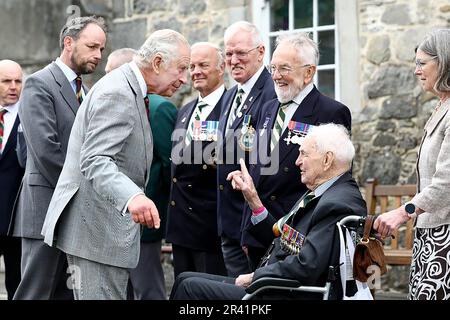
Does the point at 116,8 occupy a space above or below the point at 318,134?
above

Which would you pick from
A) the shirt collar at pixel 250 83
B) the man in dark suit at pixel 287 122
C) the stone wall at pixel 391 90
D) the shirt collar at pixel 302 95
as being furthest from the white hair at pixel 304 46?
the stone wall at pixel 391 90

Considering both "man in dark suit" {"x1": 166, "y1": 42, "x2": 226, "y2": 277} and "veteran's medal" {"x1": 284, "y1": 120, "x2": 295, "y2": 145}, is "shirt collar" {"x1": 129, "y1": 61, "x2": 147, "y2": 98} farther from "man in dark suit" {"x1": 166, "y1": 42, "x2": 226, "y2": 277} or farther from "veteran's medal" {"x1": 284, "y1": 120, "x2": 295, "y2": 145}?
"man in dark suit" {"x1": 166, "y1": 42, "x2": 226, "y2": 277}

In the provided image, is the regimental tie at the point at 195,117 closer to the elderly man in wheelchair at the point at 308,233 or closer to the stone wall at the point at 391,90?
the elderly man in wheelchair at the point at 308,233

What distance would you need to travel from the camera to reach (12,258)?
7.13 m

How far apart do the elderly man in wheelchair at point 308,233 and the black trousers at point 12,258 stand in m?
2.00

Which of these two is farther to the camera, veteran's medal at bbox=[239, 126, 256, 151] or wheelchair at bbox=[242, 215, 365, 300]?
veteran's medal at bbox=[239, 126, 256, 151]

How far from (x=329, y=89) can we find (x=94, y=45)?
139 inches

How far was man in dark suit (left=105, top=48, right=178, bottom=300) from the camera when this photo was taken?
7340 millimetres

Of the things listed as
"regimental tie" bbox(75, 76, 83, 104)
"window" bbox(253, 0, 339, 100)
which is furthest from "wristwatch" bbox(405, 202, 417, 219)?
"window" bbox(253, 0, 339, 100)

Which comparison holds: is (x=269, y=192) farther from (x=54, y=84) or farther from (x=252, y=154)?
(x=54, y=84)

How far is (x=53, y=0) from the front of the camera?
11.1 m

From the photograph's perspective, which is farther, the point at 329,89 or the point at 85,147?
the point at 329,89

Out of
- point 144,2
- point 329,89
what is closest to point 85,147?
point 329,89

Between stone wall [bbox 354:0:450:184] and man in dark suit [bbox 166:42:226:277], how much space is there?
7.71ft
